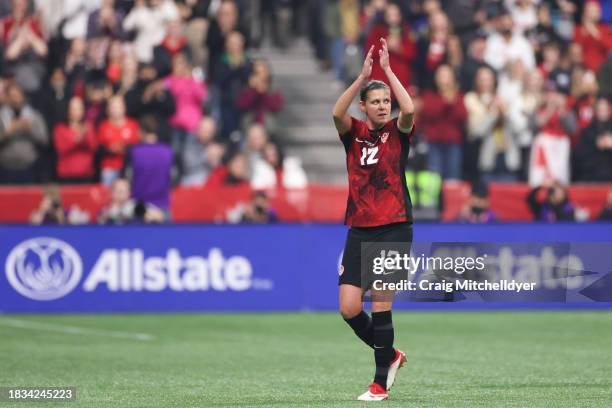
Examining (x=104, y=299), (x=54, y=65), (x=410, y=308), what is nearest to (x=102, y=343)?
(x=104, y=299)

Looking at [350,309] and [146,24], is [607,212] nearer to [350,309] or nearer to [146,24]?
[146,24]

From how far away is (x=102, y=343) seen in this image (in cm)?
1551

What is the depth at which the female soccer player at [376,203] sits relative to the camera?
10.1 m

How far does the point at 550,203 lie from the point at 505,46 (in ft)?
13.4

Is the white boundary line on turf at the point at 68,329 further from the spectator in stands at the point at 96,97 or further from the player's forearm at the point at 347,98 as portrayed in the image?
the player's forearm at the point at 347,98

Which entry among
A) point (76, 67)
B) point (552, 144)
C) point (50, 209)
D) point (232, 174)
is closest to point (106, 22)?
point (76, 67)

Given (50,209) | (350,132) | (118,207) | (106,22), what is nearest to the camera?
(350,132)

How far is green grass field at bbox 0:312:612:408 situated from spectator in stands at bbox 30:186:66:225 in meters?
1.40

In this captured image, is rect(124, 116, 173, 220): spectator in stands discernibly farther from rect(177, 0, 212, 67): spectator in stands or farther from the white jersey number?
the white jersey number

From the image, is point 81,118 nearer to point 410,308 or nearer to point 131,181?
point 131,181

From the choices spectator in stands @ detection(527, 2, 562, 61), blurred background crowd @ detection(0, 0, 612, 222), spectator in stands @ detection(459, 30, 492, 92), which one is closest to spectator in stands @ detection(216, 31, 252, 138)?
blurred background crowd @ detection(0, 0, 612, 222)

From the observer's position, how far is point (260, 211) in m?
19.6

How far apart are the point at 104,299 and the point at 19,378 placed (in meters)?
7.19

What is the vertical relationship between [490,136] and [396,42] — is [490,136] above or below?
below
